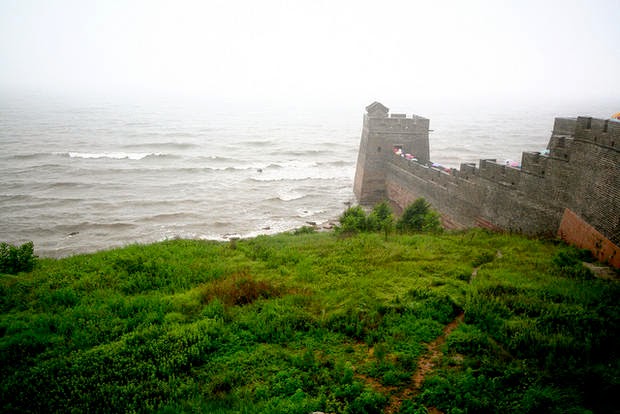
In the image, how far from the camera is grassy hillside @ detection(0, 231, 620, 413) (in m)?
6.16

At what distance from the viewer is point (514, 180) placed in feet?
52.2

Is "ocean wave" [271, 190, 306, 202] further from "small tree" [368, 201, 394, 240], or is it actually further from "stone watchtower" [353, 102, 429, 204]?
"small tree" [368, 201, 394, 240]

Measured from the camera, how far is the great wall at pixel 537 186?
11250 millimetres

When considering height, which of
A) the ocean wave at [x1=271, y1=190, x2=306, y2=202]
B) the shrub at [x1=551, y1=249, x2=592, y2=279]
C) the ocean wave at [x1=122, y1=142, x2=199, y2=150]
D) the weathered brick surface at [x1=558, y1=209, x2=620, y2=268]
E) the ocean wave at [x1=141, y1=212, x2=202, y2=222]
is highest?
the ocean wave at [x1=122, y1=142, x2=199, y2=150]

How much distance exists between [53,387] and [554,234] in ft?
47.8

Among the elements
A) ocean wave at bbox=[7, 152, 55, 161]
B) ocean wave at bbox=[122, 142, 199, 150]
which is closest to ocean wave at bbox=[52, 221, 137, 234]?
ocean wave at bbox=[7, 152, 55, 161]

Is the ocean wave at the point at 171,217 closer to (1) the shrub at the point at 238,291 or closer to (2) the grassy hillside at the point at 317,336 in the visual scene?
(2) the grassy hillside at the point at 317,336

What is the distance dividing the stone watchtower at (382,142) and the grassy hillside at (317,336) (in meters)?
15.3

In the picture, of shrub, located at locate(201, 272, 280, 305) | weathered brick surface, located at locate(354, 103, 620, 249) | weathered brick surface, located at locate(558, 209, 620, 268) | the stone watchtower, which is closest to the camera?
shrub, located at locate(201, 272, 280, 305)

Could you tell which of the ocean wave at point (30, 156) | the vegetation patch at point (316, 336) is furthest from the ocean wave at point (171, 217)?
the ocean wave at point (30, 156)

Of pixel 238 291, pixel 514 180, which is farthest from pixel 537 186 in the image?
pixel 238 291

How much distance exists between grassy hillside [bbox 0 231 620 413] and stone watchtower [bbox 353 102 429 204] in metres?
15.3

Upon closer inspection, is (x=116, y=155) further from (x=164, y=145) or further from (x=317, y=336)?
(x=317, y=336)

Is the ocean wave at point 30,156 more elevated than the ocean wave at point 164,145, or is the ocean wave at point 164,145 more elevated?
the ocean wave at point 164,145
